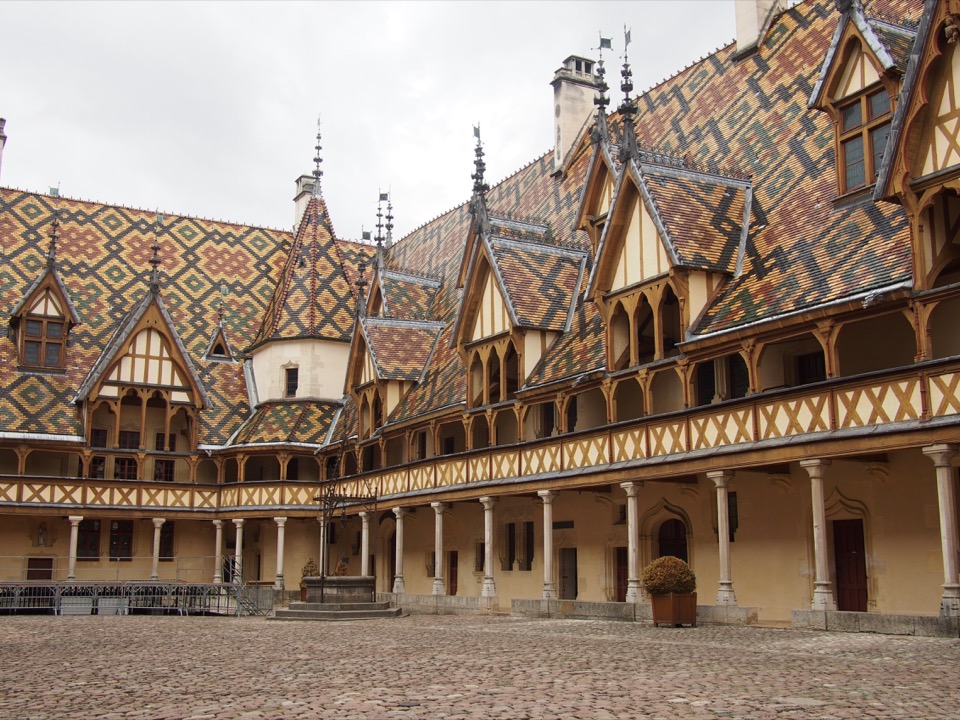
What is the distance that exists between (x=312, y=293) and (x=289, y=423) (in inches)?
214

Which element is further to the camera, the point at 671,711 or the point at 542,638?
the point at 542,638

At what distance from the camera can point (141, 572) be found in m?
38.0

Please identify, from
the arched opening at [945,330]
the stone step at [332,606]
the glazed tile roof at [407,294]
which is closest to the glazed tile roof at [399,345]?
the glazed tile roof at [407,294]

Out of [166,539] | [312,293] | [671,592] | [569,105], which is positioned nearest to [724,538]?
[671,592]

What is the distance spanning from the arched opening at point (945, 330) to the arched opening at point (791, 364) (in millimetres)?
2734

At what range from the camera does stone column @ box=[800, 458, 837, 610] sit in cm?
1708

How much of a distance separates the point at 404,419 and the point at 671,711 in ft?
77.4

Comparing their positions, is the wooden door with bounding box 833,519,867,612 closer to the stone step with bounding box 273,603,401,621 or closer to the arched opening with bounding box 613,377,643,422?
the arched opening with bounding box 613,377,643,422

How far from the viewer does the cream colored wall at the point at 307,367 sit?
40.5 meters

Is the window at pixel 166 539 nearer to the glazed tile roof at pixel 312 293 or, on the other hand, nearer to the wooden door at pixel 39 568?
the wooden door at pixel 39 568

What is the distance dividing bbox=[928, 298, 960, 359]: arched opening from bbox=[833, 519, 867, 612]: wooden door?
3485 mm

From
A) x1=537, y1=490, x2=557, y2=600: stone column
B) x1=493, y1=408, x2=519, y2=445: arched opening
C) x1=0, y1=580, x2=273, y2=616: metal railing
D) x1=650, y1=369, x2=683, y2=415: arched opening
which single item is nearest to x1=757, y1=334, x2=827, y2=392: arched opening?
x1=650, y1=369, x2=683, y2=415: arched opening

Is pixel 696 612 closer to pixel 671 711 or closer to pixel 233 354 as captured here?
pixel 671 711

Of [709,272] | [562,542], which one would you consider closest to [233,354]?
[562,542]
